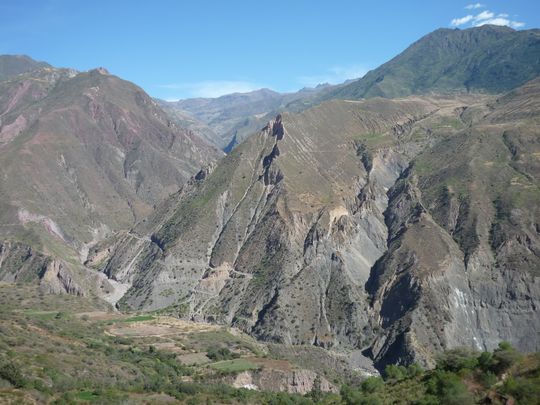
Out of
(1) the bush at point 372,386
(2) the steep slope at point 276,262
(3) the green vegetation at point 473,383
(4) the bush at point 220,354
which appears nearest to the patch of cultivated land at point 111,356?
(4) the bush at point 220,354

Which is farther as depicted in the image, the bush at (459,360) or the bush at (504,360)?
the bush at (459,360)

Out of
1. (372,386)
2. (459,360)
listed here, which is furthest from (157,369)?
(459,360)

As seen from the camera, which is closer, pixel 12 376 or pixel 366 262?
pixel 12 376

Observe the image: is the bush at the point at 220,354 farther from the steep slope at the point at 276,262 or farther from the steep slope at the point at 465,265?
the steep slope at the point at 465,265

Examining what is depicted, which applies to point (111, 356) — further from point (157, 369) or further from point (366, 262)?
point (366, 262)

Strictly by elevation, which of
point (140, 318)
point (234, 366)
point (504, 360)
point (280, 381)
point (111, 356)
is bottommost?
point (111, 356)

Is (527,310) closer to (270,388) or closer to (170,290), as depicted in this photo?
(270,388)

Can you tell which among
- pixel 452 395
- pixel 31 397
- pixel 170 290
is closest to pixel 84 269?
pixel 170 290
